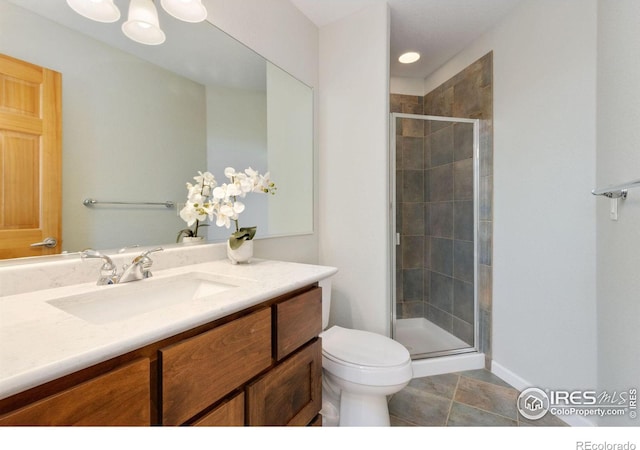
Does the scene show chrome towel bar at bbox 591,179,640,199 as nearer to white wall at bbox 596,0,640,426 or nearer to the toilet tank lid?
white wall at bbox 596,0,640,426

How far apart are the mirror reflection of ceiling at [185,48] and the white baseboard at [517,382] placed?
2.41 meters

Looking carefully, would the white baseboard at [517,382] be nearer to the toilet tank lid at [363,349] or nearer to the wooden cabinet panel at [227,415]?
the toilet tank lid at [363,349]

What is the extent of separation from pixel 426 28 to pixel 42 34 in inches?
87.6

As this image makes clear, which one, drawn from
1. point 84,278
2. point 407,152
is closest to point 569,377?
point 407,152

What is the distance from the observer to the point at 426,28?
203 cm

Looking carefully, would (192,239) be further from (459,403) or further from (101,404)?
(459,403)

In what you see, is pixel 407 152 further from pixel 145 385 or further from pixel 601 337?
pixel 145 385

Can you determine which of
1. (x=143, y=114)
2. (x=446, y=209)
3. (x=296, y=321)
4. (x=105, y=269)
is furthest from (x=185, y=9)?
(x=446, y=209)

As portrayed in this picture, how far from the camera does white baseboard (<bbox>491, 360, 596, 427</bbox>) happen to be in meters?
1.41

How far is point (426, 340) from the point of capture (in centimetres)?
233

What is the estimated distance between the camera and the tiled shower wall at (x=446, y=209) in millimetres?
2043

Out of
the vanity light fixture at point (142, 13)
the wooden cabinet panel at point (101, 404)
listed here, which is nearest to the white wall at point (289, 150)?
the vanity light fixture at point (142, 13)

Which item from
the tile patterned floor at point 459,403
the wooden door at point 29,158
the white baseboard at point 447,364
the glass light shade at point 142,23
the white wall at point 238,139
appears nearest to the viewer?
the wooden door at point 29,158

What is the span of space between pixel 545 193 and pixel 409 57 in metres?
1.64
